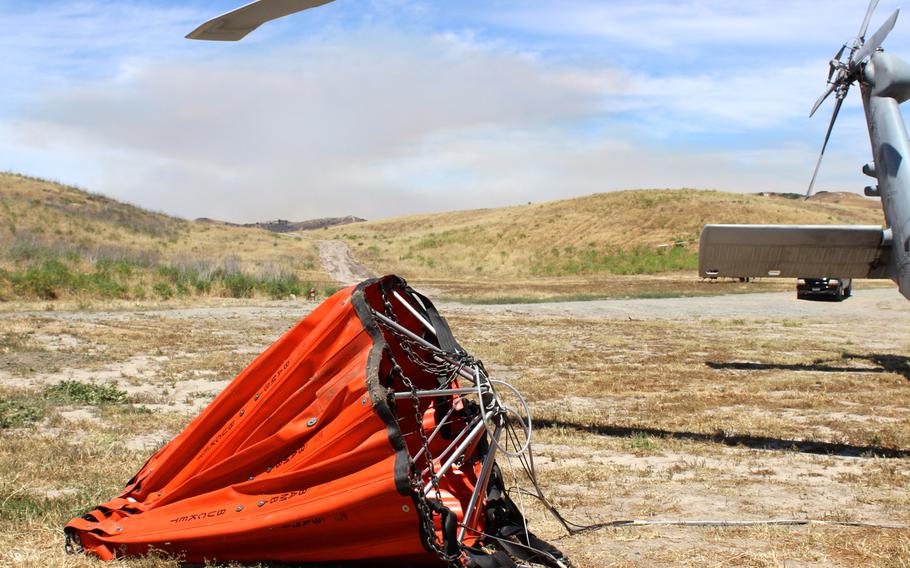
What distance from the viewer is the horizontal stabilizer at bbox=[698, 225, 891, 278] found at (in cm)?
1767

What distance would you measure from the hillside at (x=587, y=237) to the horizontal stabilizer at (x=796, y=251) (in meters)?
44.8

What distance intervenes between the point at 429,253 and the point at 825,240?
6545 cm

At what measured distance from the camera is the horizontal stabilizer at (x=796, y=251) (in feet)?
58.0

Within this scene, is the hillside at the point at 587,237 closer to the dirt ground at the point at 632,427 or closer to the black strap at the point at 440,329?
the dirt ground at the point at 632,427

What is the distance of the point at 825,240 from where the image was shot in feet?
59.3

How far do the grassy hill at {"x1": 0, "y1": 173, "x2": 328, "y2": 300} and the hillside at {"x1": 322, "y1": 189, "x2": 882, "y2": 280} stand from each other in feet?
37.8

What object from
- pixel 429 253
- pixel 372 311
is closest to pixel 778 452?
pixel 372 311

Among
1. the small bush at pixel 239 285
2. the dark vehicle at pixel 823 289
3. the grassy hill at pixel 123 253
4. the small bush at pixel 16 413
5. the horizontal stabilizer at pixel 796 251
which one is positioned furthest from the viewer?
the small bush at pixel 239 285

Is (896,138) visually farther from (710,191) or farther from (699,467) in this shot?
(710,191)

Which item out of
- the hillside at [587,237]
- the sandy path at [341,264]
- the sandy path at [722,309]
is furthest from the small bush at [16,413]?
the hillside at [587,237]

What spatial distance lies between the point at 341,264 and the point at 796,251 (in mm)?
52663

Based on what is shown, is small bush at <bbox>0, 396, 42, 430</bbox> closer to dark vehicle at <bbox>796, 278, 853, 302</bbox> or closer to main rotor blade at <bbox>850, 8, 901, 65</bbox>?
main rotor blade at <bbox>850, 8, 901, 65</bbox>

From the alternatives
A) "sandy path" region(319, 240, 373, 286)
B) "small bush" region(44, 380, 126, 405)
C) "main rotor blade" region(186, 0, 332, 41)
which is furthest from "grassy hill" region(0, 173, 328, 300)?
"main rotor blade" region(186, 0, 332, 41)

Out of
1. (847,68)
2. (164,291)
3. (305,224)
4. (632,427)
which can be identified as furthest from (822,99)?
(305,224)
